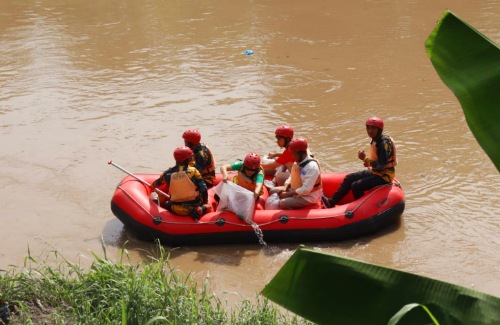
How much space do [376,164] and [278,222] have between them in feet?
3.84

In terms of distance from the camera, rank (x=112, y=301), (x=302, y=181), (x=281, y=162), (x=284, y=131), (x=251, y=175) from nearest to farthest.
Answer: (x=112, y=301) → (x=302, y=181) → (x=251, y=175) → (x=284, y=131) → (x=281, y=162)

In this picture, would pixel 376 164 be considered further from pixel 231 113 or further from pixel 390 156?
pixel 231 113

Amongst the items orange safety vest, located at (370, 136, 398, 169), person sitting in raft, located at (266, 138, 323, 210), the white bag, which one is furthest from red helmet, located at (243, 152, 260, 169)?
orange safety vest, located at (370, 136, 398, 169)

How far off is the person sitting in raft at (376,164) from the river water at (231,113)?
535mm

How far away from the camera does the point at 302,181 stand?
739 centimetres

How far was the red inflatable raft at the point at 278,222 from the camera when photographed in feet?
23.8

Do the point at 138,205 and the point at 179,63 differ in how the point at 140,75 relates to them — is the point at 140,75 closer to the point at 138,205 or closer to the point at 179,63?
the point at 179,63

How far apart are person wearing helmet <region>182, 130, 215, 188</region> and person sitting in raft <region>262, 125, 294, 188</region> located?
27.5 inches

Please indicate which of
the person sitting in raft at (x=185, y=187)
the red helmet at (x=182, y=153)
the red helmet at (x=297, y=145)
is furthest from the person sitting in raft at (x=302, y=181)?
the red helmet at (x=182, y=153)

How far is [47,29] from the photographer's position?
1670cm

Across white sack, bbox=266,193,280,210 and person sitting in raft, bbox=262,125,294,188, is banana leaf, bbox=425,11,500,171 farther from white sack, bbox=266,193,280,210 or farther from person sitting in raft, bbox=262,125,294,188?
person sitting in raft, bbox=262,125,294,188

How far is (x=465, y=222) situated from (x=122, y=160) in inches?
173

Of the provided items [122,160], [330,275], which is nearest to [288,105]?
[122,160]

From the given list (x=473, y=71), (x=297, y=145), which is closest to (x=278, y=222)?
(x=297, y=145)
